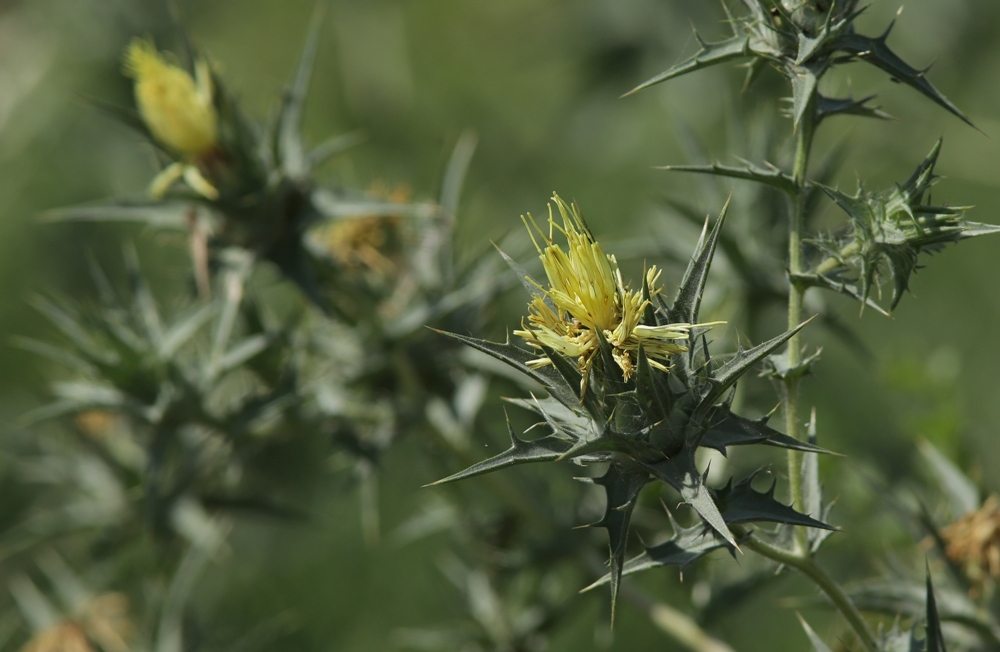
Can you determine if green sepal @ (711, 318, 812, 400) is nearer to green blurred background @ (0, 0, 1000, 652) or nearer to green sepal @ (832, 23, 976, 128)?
green sepal @ (832, 23, 976, 128)

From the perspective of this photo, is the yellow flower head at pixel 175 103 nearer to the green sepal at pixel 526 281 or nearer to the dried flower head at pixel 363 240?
the dried flower head at pixel 363 240

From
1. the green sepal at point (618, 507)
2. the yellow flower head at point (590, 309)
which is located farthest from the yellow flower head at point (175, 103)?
the green sepal at point (618, 507)

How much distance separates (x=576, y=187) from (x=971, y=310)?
2.75m


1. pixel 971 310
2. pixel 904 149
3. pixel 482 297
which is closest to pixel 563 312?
pixel 482 297

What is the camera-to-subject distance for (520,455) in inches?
66.1

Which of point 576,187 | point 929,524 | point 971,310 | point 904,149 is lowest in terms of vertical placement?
point 971,310

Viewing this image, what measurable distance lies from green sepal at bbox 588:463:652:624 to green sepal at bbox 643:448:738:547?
4cm

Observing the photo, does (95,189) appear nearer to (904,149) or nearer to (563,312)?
(904,149)

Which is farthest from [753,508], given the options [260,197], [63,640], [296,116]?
[63,640]

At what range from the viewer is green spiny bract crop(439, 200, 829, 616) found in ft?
5.43

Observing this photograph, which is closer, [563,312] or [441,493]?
[563,312]

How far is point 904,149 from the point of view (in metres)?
4.87

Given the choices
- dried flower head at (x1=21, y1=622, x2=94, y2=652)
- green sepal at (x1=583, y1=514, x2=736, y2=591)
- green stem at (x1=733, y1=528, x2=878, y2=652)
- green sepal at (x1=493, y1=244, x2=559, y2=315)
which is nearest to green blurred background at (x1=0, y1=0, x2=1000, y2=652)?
dried flower head at (x1=21, y1=622, x2=94, y2=652)

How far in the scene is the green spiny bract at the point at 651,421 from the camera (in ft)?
5.43
